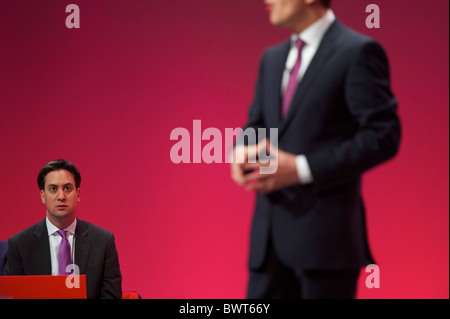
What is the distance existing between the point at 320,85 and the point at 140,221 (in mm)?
1506

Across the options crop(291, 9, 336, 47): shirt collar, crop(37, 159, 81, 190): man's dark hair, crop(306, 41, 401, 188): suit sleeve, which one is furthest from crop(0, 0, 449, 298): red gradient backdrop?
crop(306, 41, 401, 188): suit sleeve

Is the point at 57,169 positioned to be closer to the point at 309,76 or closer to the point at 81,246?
the point at 81,246

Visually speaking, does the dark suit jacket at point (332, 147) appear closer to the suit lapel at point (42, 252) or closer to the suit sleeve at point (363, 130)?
the suit sleeve at point (363, 130)

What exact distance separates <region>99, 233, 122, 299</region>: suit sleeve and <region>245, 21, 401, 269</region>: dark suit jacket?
3.24 ft

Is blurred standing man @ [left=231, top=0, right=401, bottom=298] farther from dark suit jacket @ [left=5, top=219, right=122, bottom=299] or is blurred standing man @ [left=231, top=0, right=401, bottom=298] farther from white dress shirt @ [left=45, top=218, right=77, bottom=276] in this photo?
white dress shirt @ [left=45, top=218, right=77, bottom=276]

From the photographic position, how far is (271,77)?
63.1 inches

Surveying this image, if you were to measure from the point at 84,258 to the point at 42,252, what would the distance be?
0.19 m

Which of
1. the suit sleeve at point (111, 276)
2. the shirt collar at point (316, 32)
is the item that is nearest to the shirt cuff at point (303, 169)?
the shirt collar at point (316, 32)

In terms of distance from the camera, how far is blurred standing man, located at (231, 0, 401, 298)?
144cm

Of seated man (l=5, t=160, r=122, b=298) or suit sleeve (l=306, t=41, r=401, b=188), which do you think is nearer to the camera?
suit sleeve (l=306, t=41, r=401, b=188)

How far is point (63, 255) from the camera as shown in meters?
2.41

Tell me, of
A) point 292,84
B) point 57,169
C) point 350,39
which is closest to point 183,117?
point 57,169
